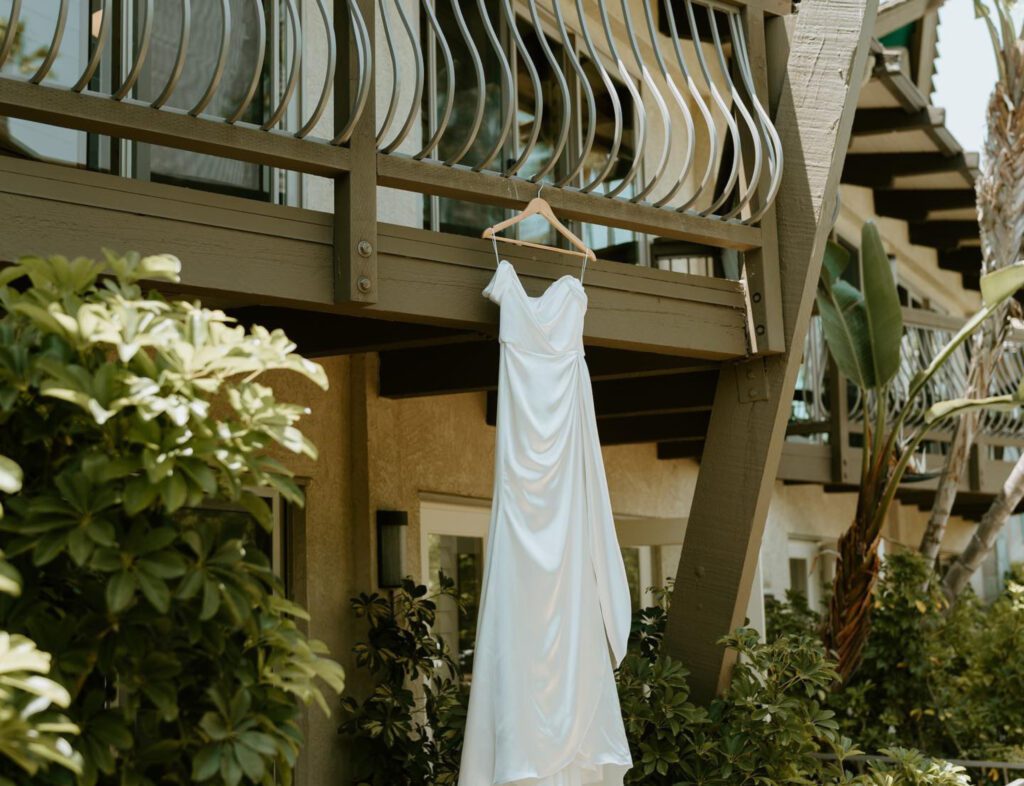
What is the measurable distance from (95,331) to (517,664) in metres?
2.16

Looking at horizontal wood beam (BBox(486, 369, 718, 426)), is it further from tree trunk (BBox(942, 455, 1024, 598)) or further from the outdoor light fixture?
tree trunk (BBox(942, 455, 1024, 598))

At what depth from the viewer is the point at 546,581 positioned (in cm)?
457

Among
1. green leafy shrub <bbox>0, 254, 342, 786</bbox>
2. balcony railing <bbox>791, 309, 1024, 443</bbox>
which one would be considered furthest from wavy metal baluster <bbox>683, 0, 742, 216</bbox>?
balcony railing <bbox>791, 309, 1024, 443</bbox>

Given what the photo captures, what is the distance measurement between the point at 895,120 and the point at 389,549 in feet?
22.3

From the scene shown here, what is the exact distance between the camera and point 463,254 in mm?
4770

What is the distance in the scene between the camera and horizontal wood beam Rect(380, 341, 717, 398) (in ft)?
19.1

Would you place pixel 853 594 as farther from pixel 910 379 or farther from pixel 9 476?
pixel 9 476

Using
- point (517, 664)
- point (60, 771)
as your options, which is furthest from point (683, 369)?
point (60, 771)

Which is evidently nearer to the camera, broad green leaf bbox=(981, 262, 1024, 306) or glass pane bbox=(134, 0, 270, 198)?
glass pane bbox=(134, 0, 270, 198)

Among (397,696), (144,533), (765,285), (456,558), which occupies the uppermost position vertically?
(765,285)

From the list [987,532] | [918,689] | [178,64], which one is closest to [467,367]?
[178,64]

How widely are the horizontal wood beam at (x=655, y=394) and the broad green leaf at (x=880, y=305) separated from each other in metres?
1.49

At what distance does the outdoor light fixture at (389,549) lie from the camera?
618 cm

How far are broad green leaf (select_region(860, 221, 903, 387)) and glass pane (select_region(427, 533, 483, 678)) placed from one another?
2.53 metres
